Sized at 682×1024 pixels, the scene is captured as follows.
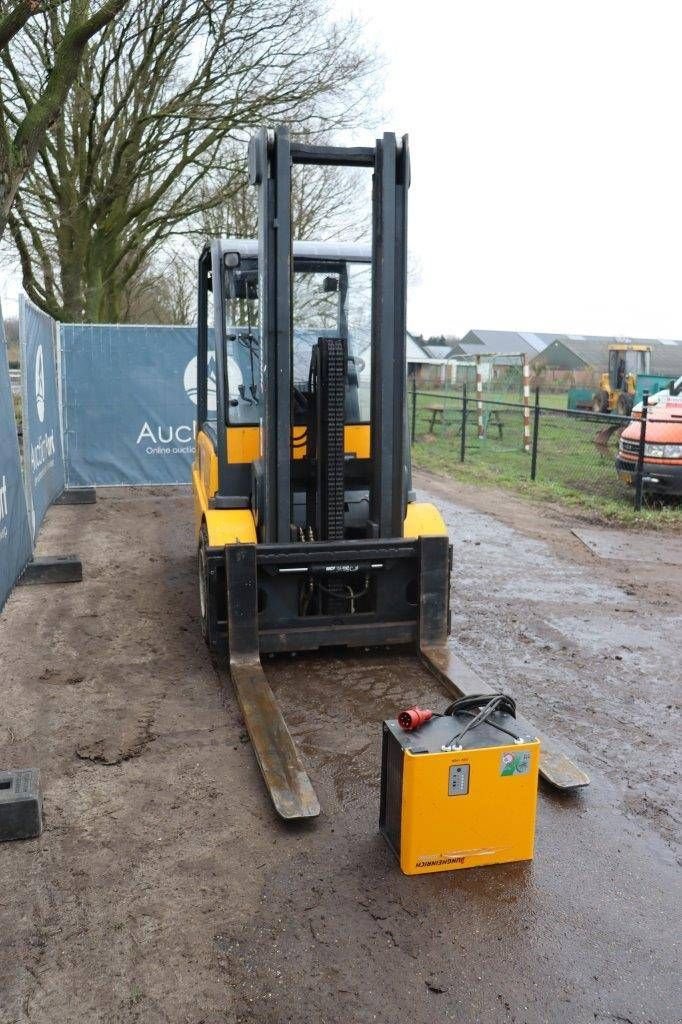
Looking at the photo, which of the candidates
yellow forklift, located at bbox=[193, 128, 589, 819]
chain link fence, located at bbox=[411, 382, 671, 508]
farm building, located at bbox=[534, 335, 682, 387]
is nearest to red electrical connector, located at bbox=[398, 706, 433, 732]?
yellow forklift, located at bbox=[193, 128, 589, 819]

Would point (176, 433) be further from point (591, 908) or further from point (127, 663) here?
point (591, 908)

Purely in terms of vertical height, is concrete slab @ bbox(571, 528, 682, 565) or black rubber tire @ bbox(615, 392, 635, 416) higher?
black rubber tire @ bbox(615, 392, 635, 416)

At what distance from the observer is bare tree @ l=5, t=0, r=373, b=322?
15.7m

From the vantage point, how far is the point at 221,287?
6.15 m

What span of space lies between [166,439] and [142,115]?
291 inches

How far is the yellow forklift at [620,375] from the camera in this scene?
25.8 m

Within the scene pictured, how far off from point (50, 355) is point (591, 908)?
10397 millimetres

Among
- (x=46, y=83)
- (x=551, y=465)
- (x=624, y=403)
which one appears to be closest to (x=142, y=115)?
(x=46, y=83)

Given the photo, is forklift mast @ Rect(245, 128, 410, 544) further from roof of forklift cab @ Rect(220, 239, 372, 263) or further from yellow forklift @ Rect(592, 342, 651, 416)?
yellow forklift @ Rect(592, 342, 651, 416)

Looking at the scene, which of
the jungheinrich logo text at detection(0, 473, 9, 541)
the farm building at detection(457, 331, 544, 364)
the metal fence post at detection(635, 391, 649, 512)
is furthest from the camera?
the farm building at detection(457, 331, 544, 364)

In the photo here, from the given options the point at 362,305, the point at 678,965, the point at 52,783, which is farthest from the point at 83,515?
the point at 678,965

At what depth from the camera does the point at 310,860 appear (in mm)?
3559

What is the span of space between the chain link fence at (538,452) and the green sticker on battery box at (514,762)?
8.99m

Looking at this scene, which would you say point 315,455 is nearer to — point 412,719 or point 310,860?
point 412,719
